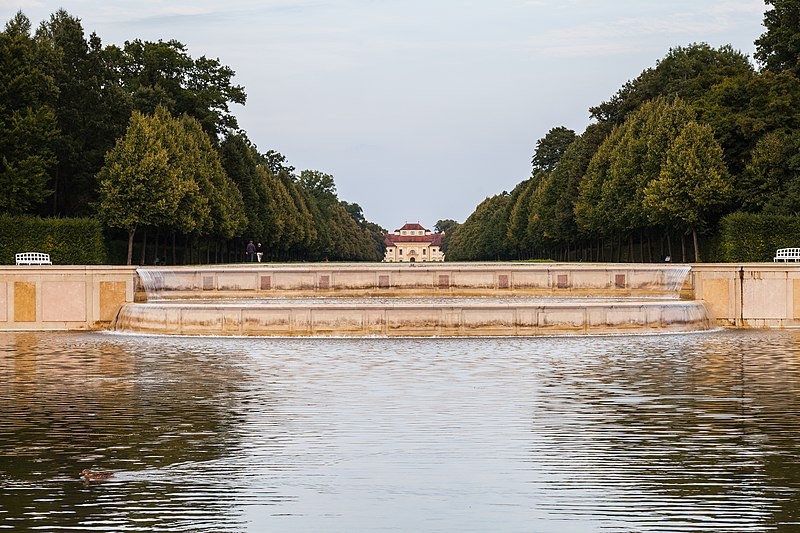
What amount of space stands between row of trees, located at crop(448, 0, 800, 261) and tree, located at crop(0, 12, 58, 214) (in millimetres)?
40342

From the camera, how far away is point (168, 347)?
25141mm

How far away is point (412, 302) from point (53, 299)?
417 inches

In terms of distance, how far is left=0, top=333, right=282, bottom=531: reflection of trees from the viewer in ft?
31.4

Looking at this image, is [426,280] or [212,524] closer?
[212,524]

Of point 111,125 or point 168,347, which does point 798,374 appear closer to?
point 168,347

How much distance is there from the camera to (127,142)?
248ft

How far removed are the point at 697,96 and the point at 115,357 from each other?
70824 mm

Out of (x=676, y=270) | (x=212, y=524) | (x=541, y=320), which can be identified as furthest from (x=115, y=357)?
(x=676, y=270)

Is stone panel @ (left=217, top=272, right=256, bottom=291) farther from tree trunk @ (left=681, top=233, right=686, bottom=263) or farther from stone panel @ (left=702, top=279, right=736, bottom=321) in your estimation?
tree trunk @ (left=681, top=233, right=686, bottom=263)

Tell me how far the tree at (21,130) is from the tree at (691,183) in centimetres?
4032

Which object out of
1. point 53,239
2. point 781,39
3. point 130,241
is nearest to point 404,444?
point 53,239

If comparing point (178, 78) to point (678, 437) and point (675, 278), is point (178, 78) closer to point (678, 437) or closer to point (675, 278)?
point (675, 278)

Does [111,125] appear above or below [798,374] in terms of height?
above

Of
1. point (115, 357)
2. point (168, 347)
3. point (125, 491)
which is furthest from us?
point (168, 347)
